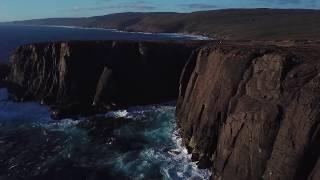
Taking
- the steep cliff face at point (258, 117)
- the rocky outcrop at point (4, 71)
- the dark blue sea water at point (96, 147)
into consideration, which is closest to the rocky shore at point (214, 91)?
the steep cliff face at point (258, 117)

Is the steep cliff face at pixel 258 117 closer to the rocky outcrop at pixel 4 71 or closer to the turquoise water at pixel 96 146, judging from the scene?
the turquoise water at pixel 96 146

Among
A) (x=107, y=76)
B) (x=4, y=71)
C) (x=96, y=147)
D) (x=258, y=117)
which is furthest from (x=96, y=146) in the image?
(x=4, y=71)

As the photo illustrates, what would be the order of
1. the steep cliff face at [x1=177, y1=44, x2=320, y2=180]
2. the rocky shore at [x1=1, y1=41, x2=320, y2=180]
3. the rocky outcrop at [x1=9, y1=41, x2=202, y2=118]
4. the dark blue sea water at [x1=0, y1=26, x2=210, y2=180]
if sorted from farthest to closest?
the rocky outcrop at [x1=9, y1=41, x2=202, y2=118] → the dark blue sea water at [x1=0, y1=26, x2=210, y2=180] → the rocky shore at [x1=1, y1=41, x2=320, y2=180] → the steep cliff face at [x1=177, y1=44, x2=320, y2=180]

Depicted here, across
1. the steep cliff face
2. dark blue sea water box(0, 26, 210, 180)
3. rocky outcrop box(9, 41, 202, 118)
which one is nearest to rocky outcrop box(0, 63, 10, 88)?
rocky outcrop box(9, 41, 202, 118)

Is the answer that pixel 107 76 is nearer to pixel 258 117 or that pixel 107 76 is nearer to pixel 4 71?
pixel 4 71

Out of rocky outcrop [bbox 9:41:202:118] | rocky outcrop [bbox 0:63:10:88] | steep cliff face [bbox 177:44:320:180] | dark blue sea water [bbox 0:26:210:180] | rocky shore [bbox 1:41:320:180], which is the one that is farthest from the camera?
rocky outcrop [bbox 0:63:10:88]

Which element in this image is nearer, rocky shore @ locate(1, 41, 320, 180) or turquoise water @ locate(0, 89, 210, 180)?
rocky shore @ locate(1, 41, 320, 180)

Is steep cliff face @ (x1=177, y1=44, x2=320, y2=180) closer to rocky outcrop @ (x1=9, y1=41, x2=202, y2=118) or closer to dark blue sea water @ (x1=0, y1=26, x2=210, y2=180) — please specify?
dark blue sea water @ (x1=0, y1=26, x2=210, y2=180)
